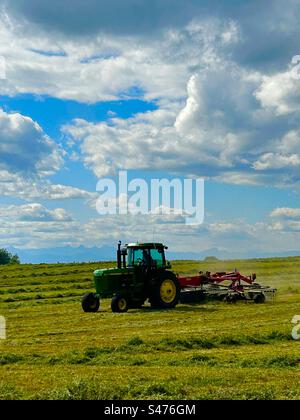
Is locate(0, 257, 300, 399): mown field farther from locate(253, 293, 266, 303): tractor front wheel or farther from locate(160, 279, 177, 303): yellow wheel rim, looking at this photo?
locate(160, 279, 177, 303): yellow wheel rim

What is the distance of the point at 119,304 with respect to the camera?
25.6 m

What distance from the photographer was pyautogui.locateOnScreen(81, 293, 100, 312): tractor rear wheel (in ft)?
86.4

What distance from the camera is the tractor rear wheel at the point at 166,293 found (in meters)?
26.5

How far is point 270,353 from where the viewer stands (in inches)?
575

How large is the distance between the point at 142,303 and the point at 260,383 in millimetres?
15883

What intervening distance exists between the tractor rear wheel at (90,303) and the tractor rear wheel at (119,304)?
111 cm

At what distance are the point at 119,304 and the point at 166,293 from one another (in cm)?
240

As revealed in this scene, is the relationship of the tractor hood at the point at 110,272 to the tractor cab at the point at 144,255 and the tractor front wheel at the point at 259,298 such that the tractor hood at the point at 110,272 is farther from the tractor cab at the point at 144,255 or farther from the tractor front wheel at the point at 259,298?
the tractor front wheel at the point at 259,298

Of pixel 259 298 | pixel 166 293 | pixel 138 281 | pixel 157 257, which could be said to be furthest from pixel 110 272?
pixel 259 298

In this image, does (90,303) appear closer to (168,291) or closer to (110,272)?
(110,272)

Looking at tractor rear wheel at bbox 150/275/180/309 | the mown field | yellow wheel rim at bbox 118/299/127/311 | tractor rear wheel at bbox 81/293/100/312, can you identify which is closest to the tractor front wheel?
the mown field

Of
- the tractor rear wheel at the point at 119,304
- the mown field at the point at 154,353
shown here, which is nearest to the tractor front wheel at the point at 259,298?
the mown field at the point at 154,353
